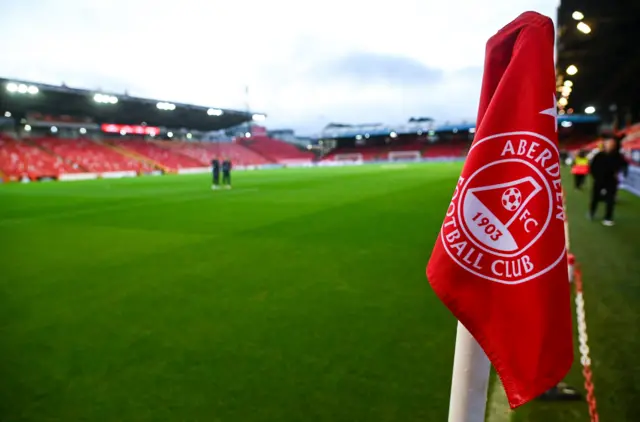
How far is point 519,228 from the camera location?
1.29 m

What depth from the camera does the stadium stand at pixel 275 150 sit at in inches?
3140

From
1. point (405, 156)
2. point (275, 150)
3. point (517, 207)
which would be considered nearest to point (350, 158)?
point (405, 156)

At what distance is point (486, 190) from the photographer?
1.31 m

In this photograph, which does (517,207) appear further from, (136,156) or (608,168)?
(136,156)

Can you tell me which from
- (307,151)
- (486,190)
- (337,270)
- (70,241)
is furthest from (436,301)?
(307,151)

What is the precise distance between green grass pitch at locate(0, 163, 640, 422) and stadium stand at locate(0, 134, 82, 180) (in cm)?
3718

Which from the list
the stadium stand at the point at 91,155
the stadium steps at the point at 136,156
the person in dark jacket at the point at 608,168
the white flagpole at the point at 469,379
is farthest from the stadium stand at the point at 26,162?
the white flagpole at the point at 469,379

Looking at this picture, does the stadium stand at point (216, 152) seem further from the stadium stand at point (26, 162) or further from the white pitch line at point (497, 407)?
the white pitch line at point (497, 407)

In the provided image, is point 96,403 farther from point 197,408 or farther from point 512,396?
A: point 512,396

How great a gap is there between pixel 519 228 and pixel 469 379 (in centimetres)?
56

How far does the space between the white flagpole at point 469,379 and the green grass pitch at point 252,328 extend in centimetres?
149

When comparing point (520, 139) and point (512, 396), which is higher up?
point (520, 139)

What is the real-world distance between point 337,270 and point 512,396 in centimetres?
516

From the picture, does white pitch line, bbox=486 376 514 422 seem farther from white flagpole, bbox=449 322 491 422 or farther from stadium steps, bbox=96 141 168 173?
stadium steps, bbox=96 141 168 173
